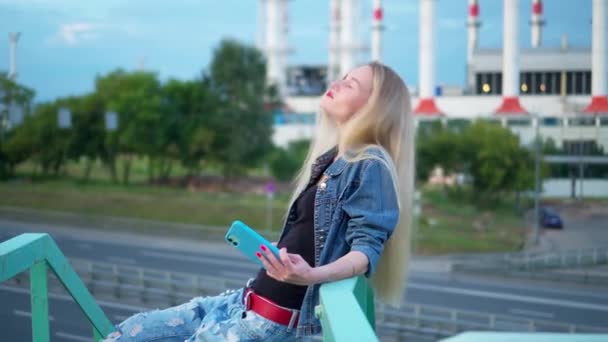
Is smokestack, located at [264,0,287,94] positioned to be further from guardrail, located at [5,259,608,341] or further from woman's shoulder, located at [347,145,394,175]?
woman's shoulder, located at [347,145,394,175]

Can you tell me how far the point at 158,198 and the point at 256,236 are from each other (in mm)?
34110

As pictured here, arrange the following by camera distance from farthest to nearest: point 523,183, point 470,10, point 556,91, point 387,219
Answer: point 523,183, point 470,10, point 556,91, point 387,219

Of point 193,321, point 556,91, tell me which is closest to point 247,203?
point 556,91

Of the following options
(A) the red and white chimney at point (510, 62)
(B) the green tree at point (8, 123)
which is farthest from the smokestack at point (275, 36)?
(A) the red and white chimney at point (510, 62)

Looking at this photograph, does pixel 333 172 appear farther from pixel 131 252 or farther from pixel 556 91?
pixel 131 252

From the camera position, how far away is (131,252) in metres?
23.6

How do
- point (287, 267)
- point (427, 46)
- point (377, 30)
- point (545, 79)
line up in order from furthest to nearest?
1. point (377, 30)
2. point (427, 46)
3. point (545, 79)
4. point (287, 267)

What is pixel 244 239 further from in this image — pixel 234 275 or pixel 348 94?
pixel 234 275

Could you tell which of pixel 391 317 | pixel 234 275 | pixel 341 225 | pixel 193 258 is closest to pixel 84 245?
pixel 234 275

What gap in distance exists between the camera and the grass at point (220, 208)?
2567 centimetres

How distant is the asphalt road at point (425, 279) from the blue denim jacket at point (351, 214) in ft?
9.66

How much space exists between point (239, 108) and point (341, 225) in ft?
138

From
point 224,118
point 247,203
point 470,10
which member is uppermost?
point 470,10

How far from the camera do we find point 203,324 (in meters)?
2.92
